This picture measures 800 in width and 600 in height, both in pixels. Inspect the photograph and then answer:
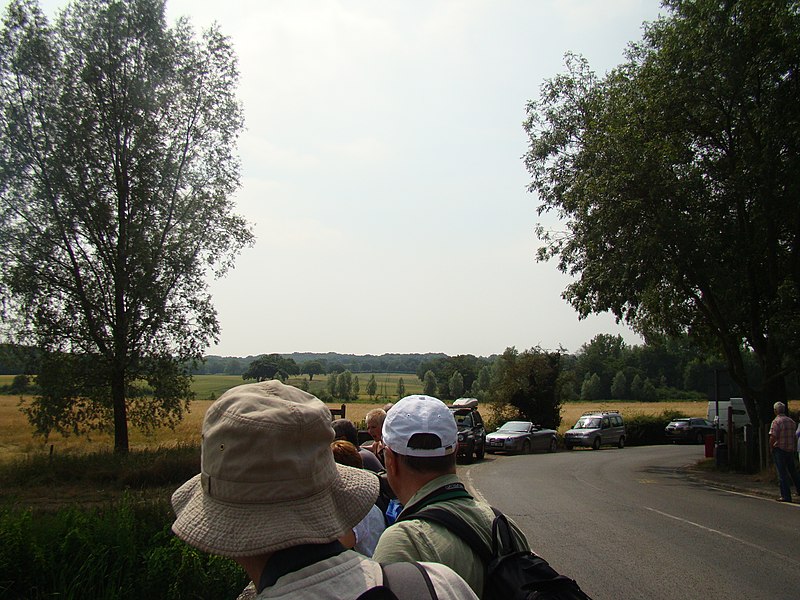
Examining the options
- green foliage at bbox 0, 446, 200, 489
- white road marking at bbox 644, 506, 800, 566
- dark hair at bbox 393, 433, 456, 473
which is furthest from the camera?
green foliage at bbox 0, 446, 200, 489

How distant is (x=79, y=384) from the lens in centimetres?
2211

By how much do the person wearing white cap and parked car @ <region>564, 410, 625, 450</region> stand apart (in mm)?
33414

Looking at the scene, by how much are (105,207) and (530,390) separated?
84.2 ft

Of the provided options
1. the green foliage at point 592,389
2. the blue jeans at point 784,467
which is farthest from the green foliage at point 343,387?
the green foliage at point 592,389

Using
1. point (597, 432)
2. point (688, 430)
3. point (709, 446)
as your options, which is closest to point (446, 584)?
Answer: point (709, 446)

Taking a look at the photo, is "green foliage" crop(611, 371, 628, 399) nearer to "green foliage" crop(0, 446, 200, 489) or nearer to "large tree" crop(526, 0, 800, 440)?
"large tree" crop(526, 0, 800, 440)

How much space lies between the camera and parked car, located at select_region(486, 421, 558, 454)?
1181 inches

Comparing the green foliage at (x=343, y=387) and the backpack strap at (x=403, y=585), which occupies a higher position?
the backpack strap at (x=403, y=585)

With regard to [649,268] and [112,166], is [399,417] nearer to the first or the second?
[649,268]

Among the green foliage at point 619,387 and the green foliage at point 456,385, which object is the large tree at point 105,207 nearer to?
the green foliage at point 456,385

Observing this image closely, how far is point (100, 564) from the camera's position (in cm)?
515

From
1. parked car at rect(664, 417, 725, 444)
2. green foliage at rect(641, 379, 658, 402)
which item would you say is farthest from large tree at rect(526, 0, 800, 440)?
green foliage at rect(641, 379, 658, 402)

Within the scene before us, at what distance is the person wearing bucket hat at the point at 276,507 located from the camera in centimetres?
146

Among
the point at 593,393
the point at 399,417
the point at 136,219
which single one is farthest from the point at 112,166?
the point at 593,393
